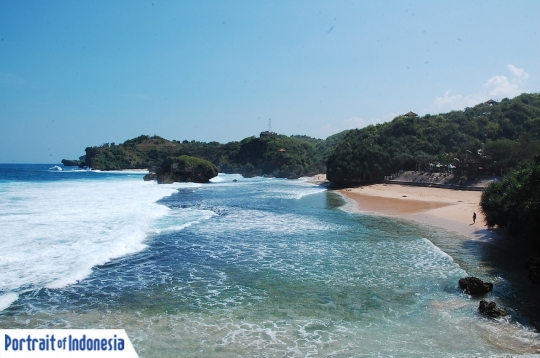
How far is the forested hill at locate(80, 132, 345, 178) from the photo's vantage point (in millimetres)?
92312

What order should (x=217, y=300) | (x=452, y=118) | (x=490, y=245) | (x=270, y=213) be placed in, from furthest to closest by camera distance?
(x=452, y=118) < (x=270, y=213) < (x=490, y=245) < (x=217, y=300)

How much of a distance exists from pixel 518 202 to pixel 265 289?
38.0 feet

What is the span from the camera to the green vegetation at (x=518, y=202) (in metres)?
13.7

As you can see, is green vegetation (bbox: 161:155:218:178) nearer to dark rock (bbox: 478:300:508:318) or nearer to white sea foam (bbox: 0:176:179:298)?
white sea foam (bbox: 0:176:179:298)

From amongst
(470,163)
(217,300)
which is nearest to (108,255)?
(217,300)

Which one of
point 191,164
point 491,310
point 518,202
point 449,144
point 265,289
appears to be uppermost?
point 449,144

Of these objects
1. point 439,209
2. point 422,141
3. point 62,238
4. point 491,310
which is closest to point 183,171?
point 422,141

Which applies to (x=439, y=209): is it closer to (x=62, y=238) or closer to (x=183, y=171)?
(x=62, y=238)

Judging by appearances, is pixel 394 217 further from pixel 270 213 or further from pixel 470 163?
pixel 470 163

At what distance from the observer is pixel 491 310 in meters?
9.07

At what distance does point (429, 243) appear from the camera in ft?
56.7

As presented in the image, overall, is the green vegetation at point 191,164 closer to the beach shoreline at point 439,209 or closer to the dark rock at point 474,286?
the beach shoreline at point 439,209

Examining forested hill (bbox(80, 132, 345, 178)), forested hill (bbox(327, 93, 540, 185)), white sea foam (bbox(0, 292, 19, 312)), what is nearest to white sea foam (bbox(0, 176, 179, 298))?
white sea foam (bbox(0, 292, 19, 312))

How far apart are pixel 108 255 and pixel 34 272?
9.15 feet
